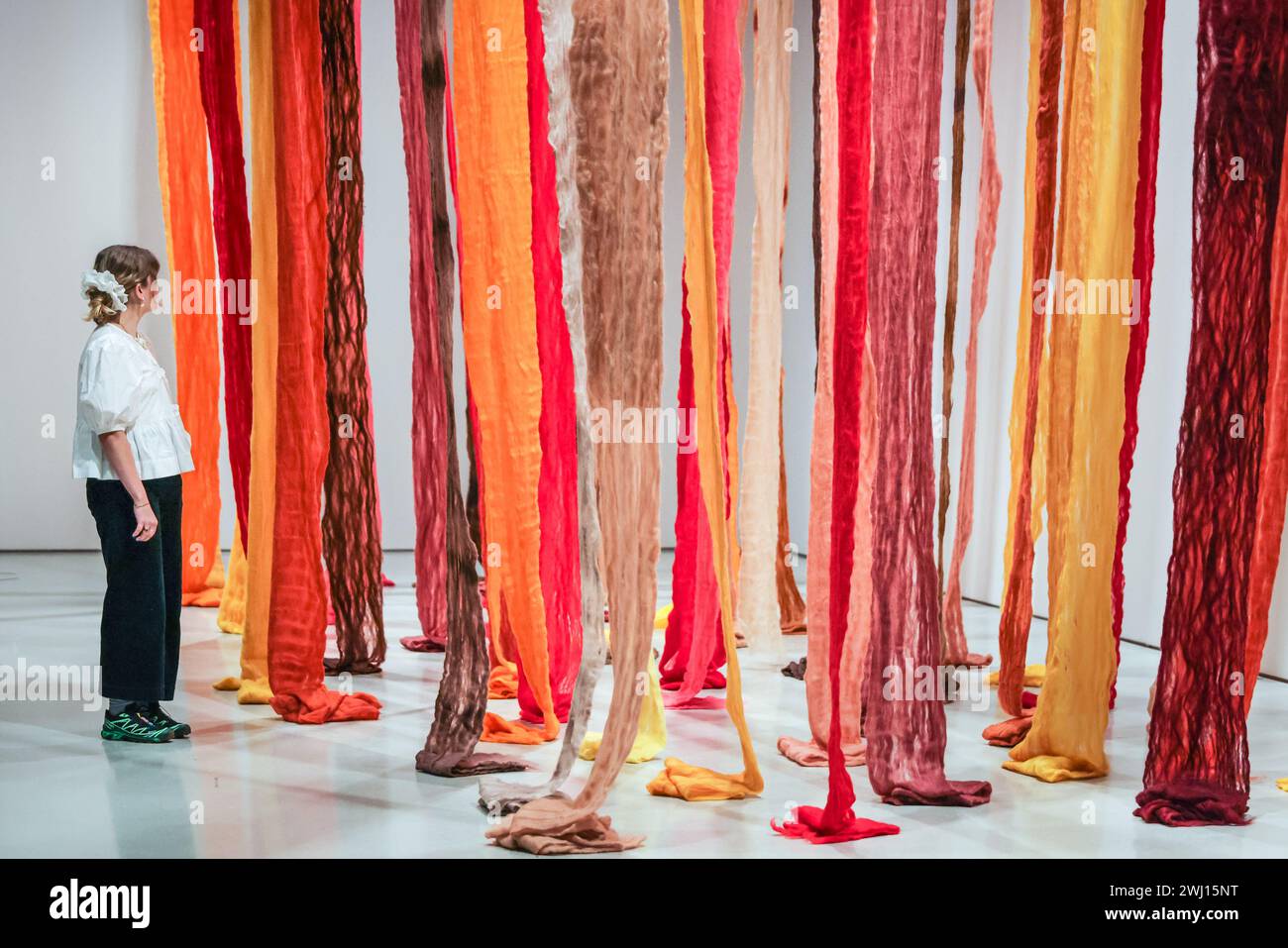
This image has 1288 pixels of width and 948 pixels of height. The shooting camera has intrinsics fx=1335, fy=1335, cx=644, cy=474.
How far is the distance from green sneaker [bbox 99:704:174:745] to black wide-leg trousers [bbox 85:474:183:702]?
0.05 m

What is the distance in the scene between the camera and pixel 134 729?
382cm

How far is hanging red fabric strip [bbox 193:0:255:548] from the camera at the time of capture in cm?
429

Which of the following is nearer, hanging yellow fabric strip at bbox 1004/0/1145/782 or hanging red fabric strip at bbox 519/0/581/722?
hanging yellow fabric strip at bbox 1004/0/1145/782

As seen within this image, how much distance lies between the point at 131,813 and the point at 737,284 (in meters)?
5.96

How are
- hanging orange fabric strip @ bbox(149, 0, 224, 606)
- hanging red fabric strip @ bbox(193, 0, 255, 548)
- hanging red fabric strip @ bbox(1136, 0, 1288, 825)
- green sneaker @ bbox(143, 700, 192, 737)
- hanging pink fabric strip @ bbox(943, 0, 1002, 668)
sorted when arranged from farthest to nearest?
hanging orange fabric strip @ bbox(149, 0, 224, 606), hanging pink fabric strip @ bbox(943, 0, 1002, 668), hanging red fabric strip @ bbox(193, 0, 255, 548), green sneaker @ bbox(143, 700, 192, 737), hanging red fabric strip @ bbox(1136, 0, 1288, 825)

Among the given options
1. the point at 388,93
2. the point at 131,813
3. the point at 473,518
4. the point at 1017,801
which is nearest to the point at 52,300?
the point at 388,93

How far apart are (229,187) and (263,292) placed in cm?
52

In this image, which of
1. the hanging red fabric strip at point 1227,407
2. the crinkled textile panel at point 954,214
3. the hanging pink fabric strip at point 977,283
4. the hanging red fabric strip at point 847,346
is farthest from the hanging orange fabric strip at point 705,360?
the hanging pink fabric strip at point 977,283

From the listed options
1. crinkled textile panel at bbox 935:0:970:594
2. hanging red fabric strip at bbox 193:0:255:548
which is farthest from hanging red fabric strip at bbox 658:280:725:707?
hanging red fabric strip at bbox 193:0:255:548

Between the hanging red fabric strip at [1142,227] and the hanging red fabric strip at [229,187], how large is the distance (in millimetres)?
2614

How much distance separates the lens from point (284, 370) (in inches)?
159

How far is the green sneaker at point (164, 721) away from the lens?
3869 mm

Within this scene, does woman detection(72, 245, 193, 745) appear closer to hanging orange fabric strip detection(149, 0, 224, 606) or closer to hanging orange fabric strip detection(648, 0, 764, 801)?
hanging orange fabric strip detection(648, 0, 764, 801)

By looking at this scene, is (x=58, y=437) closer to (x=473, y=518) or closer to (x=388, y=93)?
(x=388, y=93)
